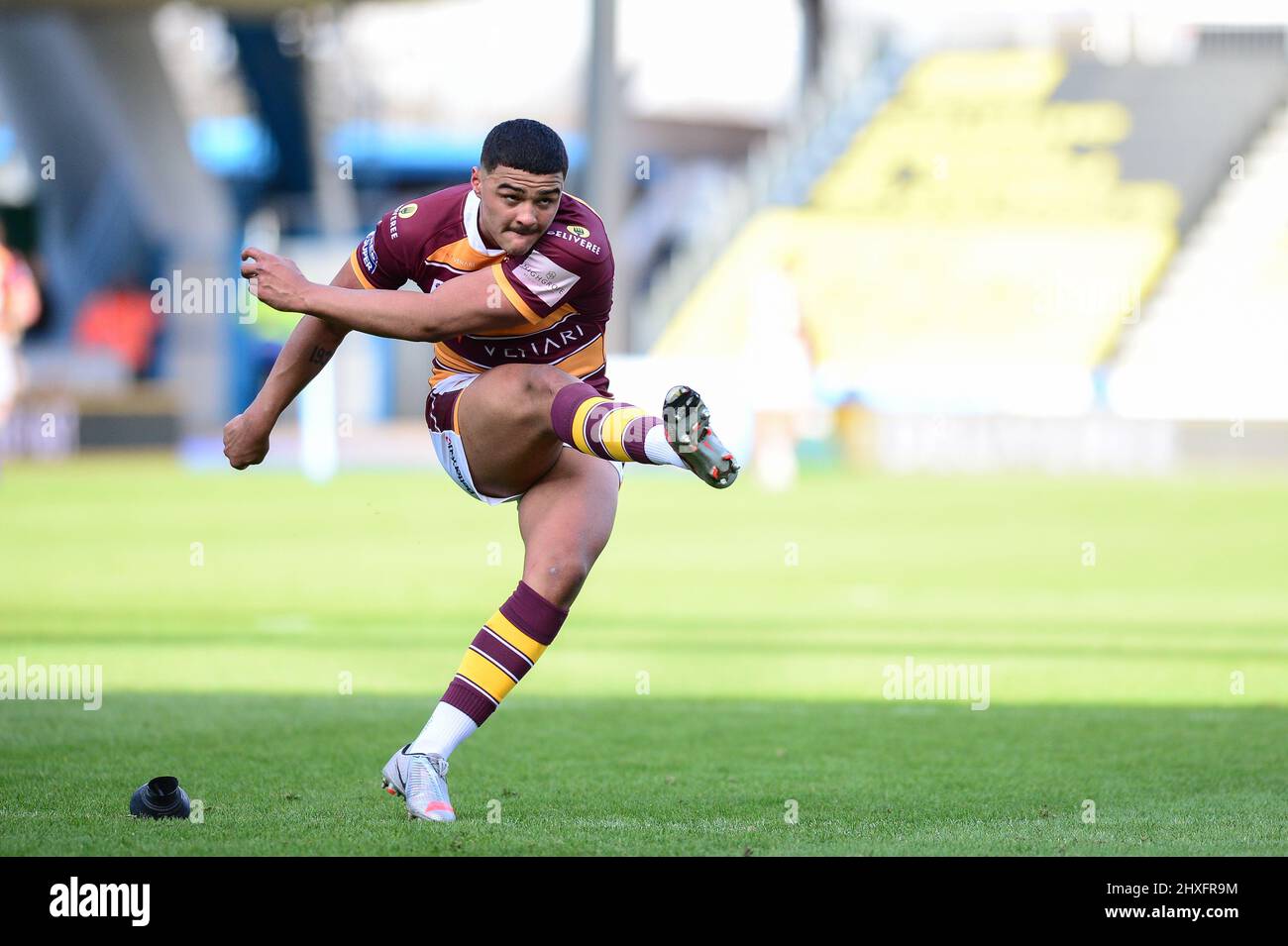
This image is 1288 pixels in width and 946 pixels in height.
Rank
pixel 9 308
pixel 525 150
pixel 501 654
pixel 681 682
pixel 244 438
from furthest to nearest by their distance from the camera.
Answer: pixel 9 308, pixel 681 682, pixel 244 438, pixel 501 654, pixel 525 150

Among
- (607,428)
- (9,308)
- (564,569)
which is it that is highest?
(9,308)

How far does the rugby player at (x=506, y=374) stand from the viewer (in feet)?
17.3

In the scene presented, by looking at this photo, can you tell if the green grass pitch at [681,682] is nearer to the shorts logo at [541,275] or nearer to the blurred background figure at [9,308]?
the shorts logo at [541,275]

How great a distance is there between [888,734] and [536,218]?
10.3 feet

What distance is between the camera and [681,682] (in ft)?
29.5

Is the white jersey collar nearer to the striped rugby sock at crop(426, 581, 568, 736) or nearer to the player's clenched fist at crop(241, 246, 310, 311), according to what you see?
the player's clenched fist at crop(241, 246, 310, 311)

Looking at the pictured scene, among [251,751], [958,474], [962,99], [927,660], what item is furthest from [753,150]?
[251,751]

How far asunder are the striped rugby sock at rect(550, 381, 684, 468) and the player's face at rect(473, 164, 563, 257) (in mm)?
493

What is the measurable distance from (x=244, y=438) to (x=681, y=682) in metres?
3.76

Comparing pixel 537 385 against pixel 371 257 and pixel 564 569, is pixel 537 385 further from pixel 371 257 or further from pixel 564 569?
pixel 371 257

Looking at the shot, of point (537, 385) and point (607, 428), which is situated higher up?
point (537, 385)

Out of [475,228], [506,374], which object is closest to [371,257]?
[475,228]

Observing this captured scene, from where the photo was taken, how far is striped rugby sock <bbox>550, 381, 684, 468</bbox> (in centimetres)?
518
